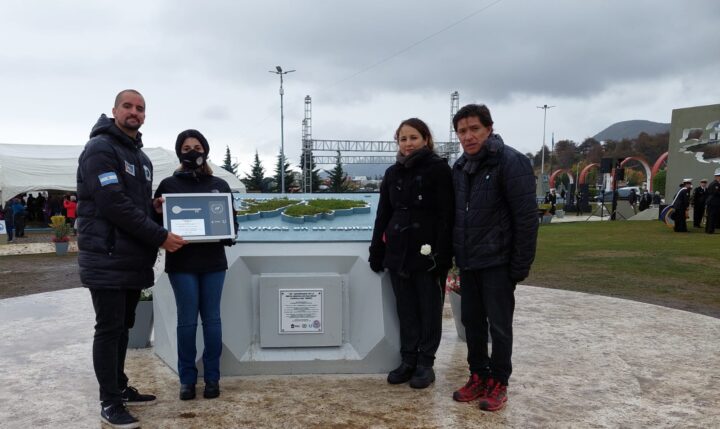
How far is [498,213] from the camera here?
3236mm

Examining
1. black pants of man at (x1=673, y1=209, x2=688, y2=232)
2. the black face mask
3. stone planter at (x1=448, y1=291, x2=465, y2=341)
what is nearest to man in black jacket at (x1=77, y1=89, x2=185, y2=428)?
the black face mask

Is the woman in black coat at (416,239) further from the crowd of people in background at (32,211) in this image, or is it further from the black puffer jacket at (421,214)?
the crowd of people in background at (32,211)

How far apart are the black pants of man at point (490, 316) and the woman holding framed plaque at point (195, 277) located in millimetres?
1633

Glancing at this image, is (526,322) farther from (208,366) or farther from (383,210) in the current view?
(208,366)

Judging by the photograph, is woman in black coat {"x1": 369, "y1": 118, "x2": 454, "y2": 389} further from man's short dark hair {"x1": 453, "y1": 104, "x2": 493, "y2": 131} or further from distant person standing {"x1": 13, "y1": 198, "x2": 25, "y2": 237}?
distant person standing {"x1": 13, "y1": 198, "x2": 25, "y2": 237}

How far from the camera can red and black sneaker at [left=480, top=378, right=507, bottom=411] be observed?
3303 millimetres

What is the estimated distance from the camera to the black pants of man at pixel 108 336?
295 centimetres

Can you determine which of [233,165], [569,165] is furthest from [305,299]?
[569,165]

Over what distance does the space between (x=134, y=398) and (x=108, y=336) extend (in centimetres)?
63

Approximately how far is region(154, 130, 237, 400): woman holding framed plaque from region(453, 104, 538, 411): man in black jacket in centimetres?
157

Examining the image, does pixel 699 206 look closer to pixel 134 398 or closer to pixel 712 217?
pixel 712 217

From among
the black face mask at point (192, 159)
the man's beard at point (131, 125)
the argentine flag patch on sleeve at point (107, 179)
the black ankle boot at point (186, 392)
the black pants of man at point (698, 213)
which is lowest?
the black ankle boot at point (186, 392)

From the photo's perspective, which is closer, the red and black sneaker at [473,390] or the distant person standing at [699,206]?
the red and black sneaker at [473,390]

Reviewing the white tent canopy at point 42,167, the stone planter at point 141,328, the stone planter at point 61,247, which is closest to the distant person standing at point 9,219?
the white tent canopy at point 42,167
